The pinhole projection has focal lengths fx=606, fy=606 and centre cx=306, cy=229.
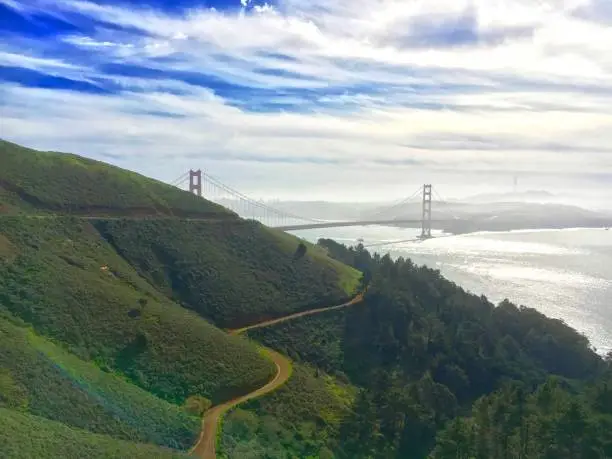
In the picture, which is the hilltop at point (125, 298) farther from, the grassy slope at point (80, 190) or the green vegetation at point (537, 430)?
the green vegetation at point (537, 430)

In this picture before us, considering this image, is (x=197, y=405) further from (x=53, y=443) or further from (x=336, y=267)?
(x=336, y=267)

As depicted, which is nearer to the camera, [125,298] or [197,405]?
[197,405]

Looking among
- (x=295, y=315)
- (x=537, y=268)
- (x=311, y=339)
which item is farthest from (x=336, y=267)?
(x=537, y=268)

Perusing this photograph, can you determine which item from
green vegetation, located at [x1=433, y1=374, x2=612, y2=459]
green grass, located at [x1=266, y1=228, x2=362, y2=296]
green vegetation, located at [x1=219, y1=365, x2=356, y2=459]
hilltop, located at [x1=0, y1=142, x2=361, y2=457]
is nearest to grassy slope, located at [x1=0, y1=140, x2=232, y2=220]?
hilltop, located at [x1=0, y1=142, x2=361, y2=457]

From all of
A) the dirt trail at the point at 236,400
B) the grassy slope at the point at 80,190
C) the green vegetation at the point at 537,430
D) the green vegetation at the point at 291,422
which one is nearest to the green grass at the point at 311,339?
the dirt trail at the point at 236,400

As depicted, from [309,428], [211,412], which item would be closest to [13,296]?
[211,412]
